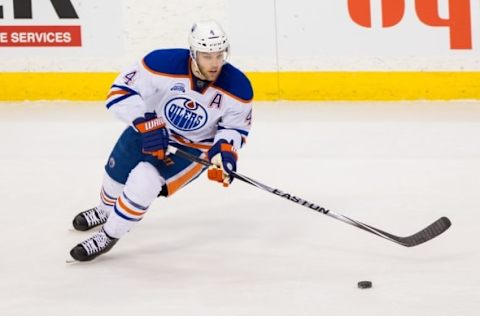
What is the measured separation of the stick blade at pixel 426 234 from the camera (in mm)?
3880

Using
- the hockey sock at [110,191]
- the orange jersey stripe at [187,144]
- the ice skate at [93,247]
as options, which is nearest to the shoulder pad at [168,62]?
the orange jersey stripe at [187,144]

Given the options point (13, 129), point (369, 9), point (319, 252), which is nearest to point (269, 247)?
point (319, 252)

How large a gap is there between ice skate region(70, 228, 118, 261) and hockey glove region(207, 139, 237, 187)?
40 centimetres

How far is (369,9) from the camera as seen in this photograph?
6840 millimetres

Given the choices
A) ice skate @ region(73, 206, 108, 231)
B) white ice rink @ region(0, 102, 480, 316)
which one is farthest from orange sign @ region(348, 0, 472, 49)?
ice skate @ region(73, 206, 108, 231)

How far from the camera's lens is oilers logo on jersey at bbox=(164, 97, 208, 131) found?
3.97 m

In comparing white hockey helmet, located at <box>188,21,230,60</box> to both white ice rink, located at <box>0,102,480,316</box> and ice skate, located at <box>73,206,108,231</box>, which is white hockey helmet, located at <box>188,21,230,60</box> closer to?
white ice rink, located at <box>0,102,480,316</box>

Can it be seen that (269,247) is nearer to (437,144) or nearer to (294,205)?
(294,205)

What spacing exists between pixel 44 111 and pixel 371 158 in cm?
210

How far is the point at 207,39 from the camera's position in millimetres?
3805

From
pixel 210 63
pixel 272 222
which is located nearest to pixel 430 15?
pixel 272 222

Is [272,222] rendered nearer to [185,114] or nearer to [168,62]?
[185,114]

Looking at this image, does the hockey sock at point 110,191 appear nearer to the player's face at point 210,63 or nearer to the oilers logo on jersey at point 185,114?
the oilers logo on jersey at point 185,114

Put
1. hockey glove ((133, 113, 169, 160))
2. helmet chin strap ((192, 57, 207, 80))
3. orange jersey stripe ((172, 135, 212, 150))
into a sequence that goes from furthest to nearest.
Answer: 1. orange jersey stripe ((172, 135, 212, 150))
2. helmet chin strap ((192, 57, 207, 80))
3. hockey glove ((133, 113, 169, 160))
